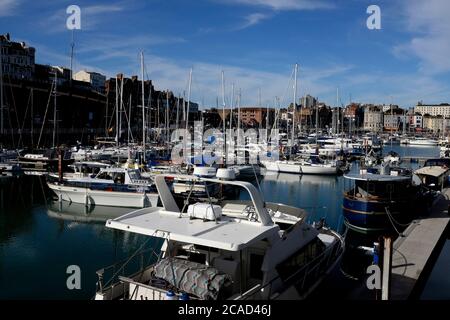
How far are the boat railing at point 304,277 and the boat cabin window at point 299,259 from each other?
96 millimetres

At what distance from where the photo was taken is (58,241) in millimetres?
21391

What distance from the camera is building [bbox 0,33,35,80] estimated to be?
8162 centimetres

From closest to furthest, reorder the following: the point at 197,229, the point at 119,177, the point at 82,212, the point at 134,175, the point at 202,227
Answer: the point at 197,229
the point at 202,227
the point at 82,212
the point at 134,175
the point at 119,177

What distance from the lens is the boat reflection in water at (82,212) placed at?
2630 cm

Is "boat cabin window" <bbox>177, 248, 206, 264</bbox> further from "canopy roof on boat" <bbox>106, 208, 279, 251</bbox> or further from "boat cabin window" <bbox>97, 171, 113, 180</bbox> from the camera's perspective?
"boat cabin window" <bbox>97, 171, 113, 180</bbox>

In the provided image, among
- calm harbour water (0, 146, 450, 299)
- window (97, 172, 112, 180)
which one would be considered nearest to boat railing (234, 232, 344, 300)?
calm harbour water (0, 146, 450, 299)

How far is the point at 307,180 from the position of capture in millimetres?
46062

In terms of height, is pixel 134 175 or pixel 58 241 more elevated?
pixel 134 175

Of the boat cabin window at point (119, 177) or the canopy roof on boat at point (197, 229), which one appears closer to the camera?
the canopy roof on boat at point (197, 229)

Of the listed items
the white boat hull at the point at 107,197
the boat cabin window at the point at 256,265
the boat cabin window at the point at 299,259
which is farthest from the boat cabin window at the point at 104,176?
the boat cabin window at the point at 256,265

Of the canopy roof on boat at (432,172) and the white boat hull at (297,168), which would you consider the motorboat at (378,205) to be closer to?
the canopy roof on boat at (432,172)

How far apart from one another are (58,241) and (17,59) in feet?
249

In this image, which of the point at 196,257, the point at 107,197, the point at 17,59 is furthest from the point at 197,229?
the point at 17,59

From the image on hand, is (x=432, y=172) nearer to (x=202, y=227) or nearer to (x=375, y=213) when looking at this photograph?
(x=375, y=213)
